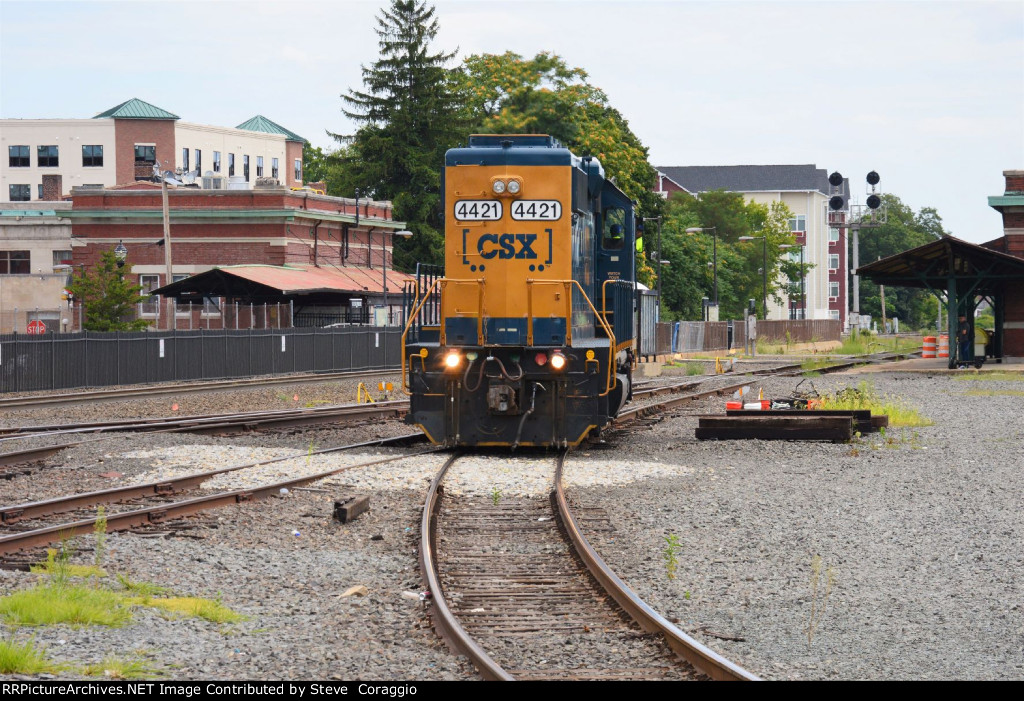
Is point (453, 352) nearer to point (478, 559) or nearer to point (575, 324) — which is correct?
point (575, 324)

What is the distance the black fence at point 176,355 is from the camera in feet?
102

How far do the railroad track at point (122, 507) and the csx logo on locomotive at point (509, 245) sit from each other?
4.10 m

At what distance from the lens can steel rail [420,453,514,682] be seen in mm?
6332

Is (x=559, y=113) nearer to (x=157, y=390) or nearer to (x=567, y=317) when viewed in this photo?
(x=157, y=390)

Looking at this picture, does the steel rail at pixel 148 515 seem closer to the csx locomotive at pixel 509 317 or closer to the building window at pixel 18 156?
the csx locomotive at pixel 509 317

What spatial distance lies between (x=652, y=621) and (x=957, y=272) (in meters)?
40.1

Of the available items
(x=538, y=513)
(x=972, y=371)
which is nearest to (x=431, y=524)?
(x=538, y=513)

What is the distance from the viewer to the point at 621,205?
62.8 feet

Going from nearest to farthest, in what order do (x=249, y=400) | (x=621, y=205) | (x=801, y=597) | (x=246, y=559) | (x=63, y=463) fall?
(x=801, y=597) → (x=246, y=559) → (x=63, y=463) → (x=621, y=205) → (x=249, y=400)

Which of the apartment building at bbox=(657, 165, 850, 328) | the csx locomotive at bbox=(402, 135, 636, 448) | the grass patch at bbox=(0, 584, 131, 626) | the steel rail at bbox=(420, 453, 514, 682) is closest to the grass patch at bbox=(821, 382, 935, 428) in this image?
the csx locomotive at bbox=(402, 135, 636, 448)

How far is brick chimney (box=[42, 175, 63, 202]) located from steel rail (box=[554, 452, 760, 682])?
9698cm

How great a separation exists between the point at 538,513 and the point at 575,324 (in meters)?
5.16

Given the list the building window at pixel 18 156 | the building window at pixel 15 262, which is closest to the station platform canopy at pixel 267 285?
the building window at pixel 15 262

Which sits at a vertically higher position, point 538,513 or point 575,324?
point 575,324
